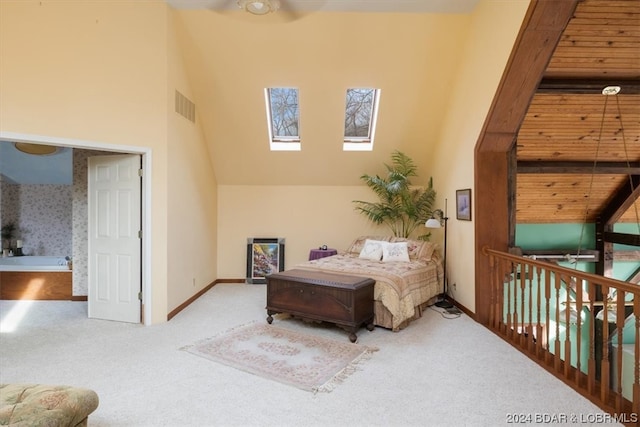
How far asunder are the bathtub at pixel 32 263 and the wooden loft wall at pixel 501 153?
5.91 meters

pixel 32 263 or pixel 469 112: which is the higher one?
pixel 469 112

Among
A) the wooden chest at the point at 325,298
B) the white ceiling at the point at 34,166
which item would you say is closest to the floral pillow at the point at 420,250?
the wooden chest at the point at 325,298

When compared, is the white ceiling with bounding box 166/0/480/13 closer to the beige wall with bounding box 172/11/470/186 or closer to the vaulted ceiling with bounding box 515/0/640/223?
the beige wall with bounding box 172/11/470/186

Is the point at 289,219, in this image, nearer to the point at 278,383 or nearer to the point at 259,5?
the point at 259,5

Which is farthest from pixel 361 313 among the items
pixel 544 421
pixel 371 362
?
pixel 544 421

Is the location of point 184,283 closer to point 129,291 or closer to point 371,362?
point 129,291

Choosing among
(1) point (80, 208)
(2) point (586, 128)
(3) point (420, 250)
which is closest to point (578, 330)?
(3) point (420, 250)

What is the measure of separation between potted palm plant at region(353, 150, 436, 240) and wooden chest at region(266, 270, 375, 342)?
94.7 inches

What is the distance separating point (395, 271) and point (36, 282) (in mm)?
5284

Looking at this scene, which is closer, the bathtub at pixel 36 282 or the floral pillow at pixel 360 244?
the bathtub at pixel 36 282

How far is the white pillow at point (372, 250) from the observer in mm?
5457

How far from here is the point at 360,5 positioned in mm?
4371

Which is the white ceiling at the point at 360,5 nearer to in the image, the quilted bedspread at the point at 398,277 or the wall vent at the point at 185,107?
the wall vent at the point at 185,107

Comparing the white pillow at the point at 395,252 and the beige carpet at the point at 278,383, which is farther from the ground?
the white pillow at the point at 395,252
